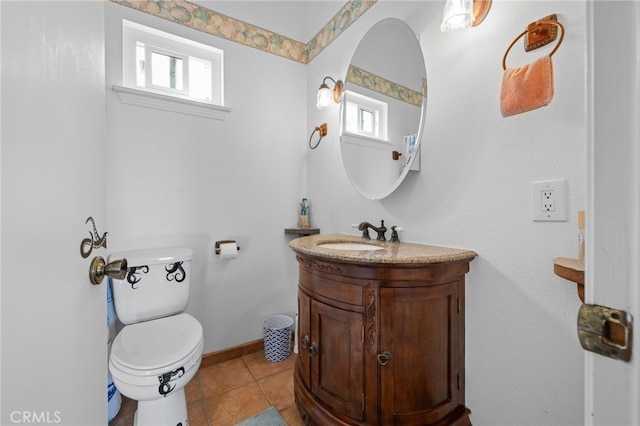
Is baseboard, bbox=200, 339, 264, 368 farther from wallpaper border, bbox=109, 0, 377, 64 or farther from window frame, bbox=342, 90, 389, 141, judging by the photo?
wallpaper border, bbox=109, 0, 377, 64

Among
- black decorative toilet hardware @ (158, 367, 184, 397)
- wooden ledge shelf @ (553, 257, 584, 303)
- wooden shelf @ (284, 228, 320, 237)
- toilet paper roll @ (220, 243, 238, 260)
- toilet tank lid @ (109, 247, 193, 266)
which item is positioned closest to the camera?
wooden ledge shelf @ (553, 257, 584, 303)

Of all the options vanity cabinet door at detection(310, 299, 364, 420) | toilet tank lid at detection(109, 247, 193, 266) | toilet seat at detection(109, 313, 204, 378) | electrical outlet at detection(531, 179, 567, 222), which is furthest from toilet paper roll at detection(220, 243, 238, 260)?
electrical outlet at detection(531, 179, 567, 222)

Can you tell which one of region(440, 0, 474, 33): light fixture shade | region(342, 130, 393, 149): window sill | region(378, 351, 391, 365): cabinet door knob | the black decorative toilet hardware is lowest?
the black decorative toilet hardware

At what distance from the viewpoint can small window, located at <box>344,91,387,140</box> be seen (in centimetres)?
148

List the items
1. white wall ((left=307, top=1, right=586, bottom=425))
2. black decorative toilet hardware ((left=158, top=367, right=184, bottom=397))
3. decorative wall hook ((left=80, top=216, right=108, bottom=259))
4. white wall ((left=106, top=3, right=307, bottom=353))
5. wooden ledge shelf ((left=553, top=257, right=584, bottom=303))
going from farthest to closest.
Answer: white wall ((left=106, top=3, right=307, bottom=353))
black decorative toilet hardware ((left=158, top=367, right=184, bottom=397))
white wall ((left=307, top=1, right=586, bottom=425))
wooden ledge shelf ((left=553, top=257, right=584, bottom=303))
decorative wall hook ((left=80, top=216, right=108, bottom=259))

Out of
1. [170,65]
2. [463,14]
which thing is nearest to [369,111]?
[463,14]

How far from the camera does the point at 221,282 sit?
71.9 inches

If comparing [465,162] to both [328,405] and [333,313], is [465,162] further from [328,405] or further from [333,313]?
[328,405]

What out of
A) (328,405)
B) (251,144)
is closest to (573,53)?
(328,405)

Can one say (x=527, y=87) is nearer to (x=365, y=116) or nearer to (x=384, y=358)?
(x=365, y=116)

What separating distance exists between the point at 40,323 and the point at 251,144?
166cm

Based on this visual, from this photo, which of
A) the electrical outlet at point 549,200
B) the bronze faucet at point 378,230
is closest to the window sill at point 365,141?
the bronze faucet at point 378,230

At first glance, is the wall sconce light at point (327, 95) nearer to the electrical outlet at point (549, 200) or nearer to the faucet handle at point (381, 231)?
the faucet handle at point (381, 231)

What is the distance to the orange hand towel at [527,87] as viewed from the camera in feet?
2.85
